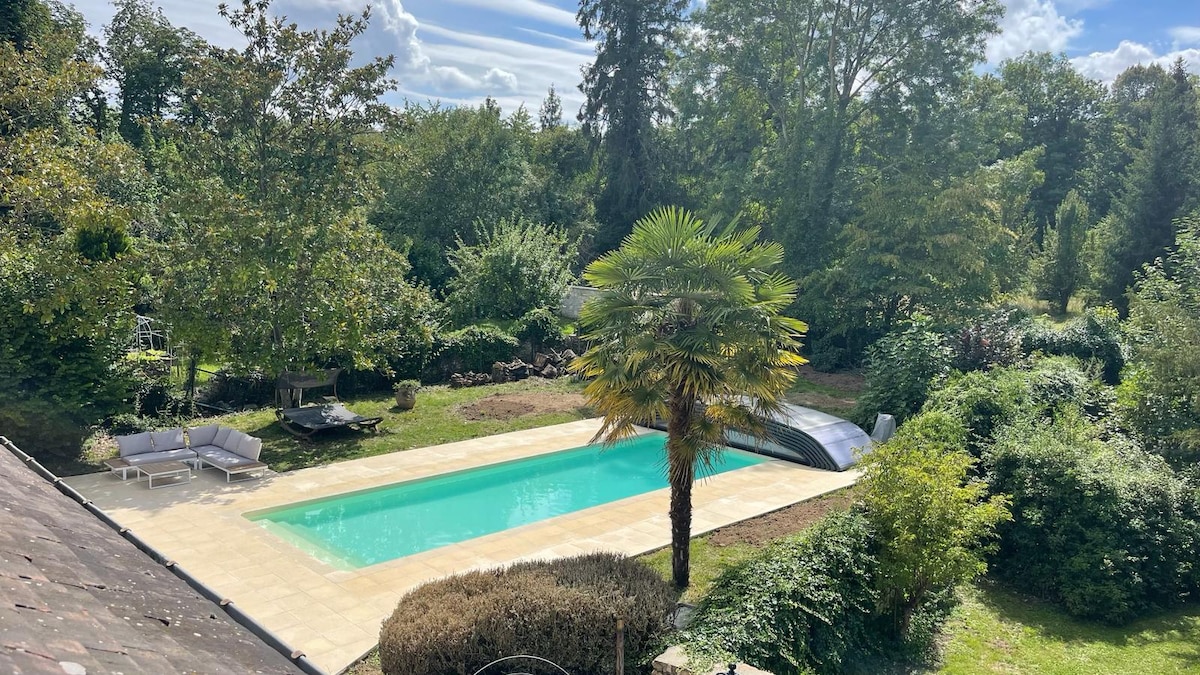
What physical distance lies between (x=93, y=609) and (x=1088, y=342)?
78.5ft

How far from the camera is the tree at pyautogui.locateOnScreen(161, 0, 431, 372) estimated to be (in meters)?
14.8

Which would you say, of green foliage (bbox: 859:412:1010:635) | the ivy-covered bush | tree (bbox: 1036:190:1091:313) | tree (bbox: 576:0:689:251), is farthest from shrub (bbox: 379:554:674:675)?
tree (bbox: 1036:190:1091:313)

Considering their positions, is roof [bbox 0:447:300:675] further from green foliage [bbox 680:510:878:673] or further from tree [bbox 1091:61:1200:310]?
tree [bbox 1091:61:1200:310]

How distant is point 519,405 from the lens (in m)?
19.9

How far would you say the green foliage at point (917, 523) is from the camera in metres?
8.43

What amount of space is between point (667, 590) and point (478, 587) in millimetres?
1958

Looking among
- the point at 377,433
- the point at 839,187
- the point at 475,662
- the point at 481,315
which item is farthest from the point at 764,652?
the point at 839,187

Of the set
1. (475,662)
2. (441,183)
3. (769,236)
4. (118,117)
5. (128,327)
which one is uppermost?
(118,117)

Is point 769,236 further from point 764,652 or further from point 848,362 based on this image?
point 764,652

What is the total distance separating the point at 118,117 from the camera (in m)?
37.6

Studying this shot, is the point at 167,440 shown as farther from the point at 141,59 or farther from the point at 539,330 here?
the point at 141,59

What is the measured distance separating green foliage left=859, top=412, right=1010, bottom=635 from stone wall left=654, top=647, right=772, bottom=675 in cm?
287

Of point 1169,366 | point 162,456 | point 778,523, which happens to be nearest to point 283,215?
point 162,456

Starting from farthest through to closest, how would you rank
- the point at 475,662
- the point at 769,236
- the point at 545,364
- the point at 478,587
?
1. the point at 769,236
2. the point at 545,364
3. the point at 478,587
4. the point at 475,662
